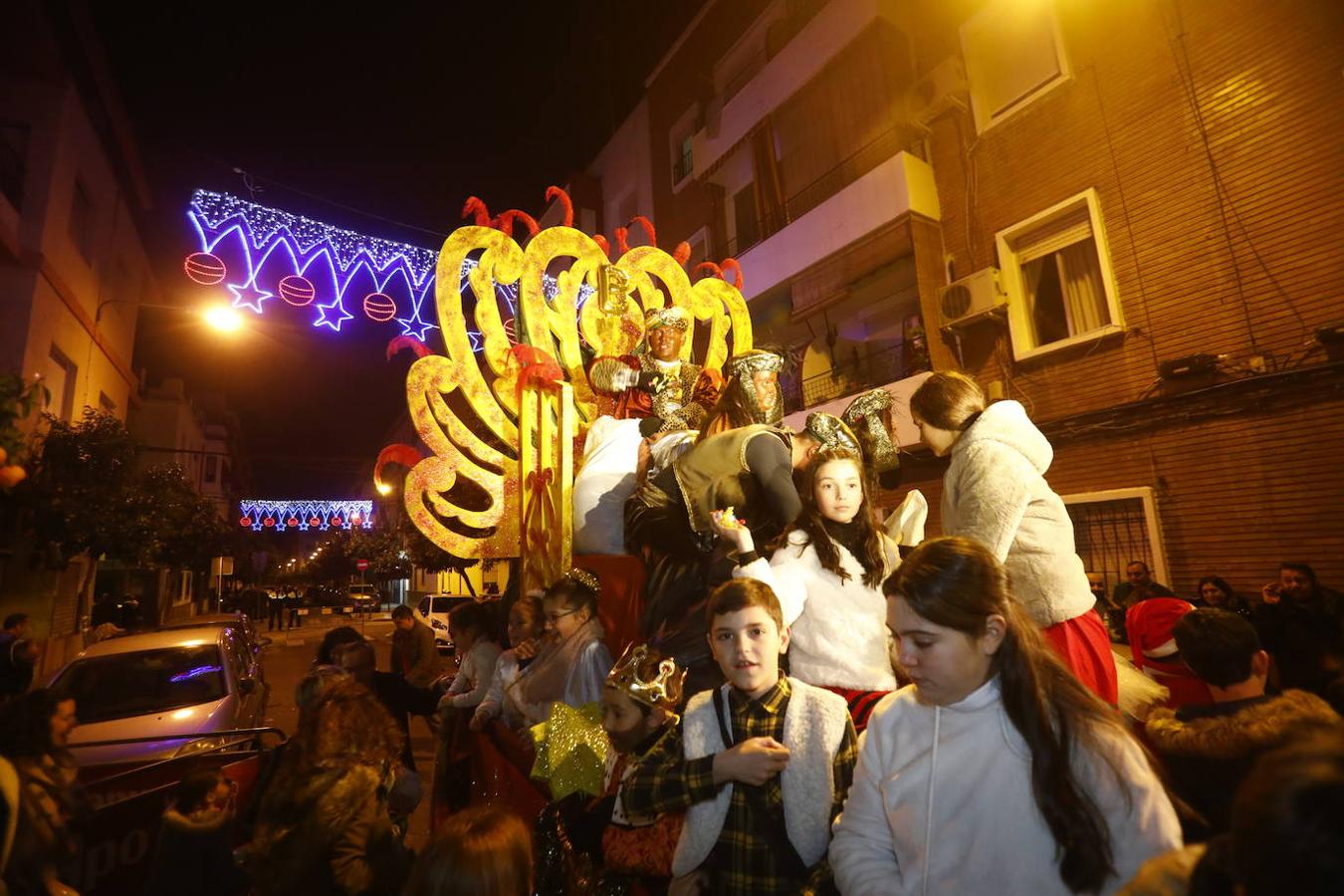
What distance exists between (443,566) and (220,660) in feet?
32.5

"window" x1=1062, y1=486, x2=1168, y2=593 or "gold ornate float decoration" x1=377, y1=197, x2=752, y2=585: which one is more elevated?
"gold ornate float decoration" x1=377, y1=197, x2=752, y2=585

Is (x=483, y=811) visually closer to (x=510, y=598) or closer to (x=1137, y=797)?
(x=1137, y=797)

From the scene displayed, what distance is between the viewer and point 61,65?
11875 mm

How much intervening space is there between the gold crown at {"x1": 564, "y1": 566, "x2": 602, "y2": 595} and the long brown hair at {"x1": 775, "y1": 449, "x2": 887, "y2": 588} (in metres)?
1.37

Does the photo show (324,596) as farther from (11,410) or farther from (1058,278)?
(1058,278)

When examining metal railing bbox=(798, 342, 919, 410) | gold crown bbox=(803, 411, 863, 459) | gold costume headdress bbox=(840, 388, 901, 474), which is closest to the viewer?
gold crown bbox=(803, 411, 863, 459)

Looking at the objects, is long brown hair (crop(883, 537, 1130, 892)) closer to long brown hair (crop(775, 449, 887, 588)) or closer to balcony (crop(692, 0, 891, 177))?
long brown hair (crop(775, 449, 887, 588))

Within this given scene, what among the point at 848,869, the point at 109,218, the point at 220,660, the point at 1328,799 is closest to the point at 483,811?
the point at 848,869

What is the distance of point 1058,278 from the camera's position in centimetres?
1014

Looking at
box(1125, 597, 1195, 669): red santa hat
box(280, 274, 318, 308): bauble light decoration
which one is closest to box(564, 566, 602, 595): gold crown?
box(1125, 597, 1195, 669): red santa hat

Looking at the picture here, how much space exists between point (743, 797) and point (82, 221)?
58.9 feet

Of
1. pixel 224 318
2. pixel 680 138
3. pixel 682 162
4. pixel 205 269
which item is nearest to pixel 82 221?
pixel 224 318

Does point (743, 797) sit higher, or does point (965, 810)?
point (965, 810)

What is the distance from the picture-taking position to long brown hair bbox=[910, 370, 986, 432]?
8.77 feet
